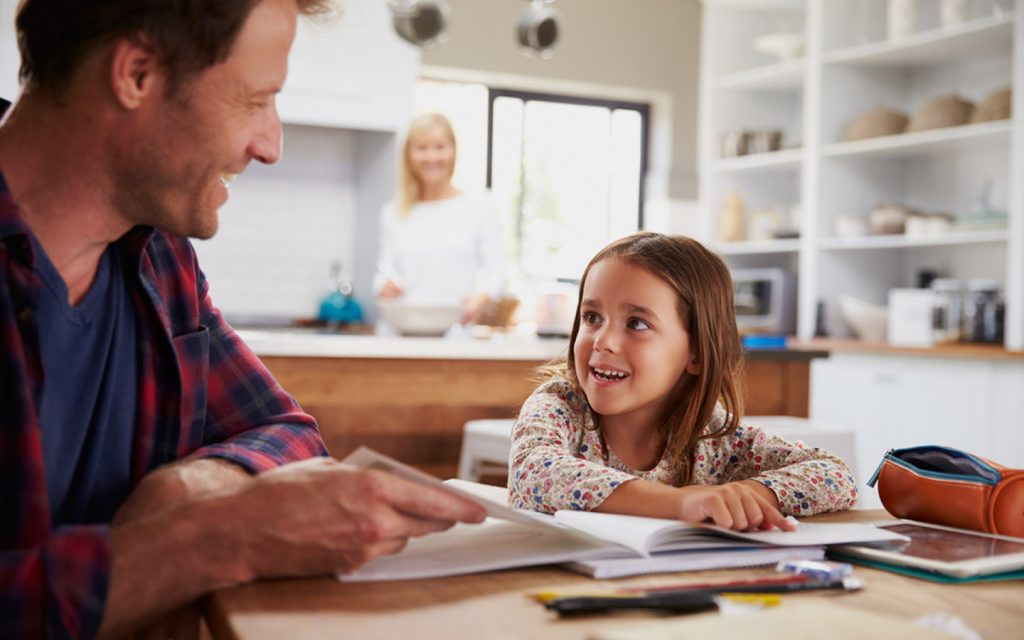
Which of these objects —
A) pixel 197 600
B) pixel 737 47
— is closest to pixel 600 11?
pixel 737 47

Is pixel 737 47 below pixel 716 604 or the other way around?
the other way around

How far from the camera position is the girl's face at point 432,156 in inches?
182

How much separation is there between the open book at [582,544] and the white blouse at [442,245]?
3.74 m

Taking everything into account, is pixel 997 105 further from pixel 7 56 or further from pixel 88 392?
pixel 88 392

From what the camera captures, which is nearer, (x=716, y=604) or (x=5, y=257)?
(x=716, y=604)

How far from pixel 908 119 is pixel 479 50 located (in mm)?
2265

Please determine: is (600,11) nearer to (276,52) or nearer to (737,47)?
(737,47)

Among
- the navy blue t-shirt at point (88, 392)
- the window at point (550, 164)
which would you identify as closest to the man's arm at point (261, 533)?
the navy blue t-shirt at point (88, 392)

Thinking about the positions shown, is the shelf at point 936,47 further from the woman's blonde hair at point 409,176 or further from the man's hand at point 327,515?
the man's hand at point 327,515

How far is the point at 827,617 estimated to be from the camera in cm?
76

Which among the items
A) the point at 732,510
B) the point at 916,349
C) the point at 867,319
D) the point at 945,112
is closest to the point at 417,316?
the point at 732,510

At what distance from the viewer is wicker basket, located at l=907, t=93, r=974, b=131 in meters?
5.08

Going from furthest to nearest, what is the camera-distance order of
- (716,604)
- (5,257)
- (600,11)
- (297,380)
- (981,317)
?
1. (600,11)
2. (981,317)
3. (297,380)
4. (5,257)
5. (716,604)

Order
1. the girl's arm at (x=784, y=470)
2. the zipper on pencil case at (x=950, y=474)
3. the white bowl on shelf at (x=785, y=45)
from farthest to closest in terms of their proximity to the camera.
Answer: the white bowl on shelf at (x=785, y=45) < the girl's arm at (x=784, y=470) < the zipper on pencil case at (x=950, y=474)
